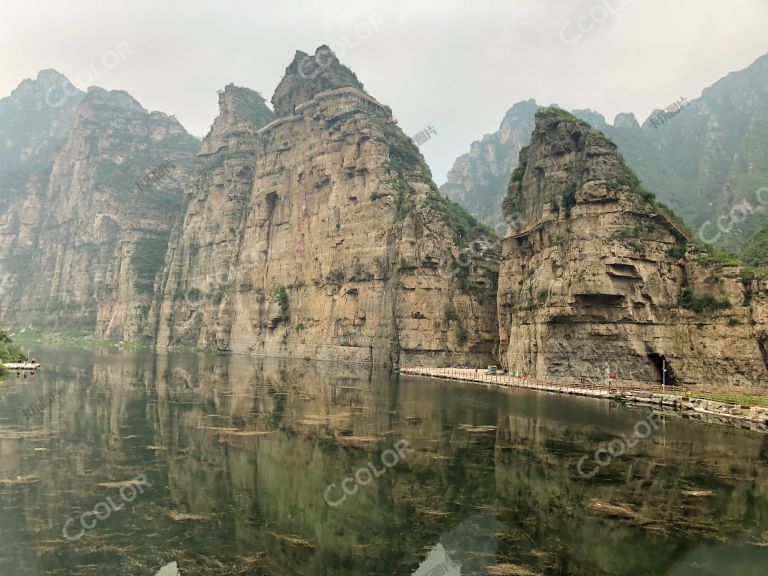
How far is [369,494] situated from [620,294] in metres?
46.3

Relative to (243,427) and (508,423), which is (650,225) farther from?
(243,427)

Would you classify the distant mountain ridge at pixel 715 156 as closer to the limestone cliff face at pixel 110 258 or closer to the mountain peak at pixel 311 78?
the mountain peak at pixel 311 78

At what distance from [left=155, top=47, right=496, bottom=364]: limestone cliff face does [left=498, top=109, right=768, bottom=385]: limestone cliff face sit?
2505 cm

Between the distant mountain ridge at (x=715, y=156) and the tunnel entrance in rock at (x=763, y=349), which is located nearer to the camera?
the tunnel entrance in rock at (x=763, y=349)

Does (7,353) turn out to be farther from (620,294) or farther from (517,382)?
(620,294)

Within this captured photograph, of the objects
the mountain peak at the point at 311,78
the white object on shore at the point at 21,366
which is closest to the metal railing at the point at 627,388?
the white object on shore at the point at 21,366

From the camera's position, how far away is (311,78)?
5138 inches

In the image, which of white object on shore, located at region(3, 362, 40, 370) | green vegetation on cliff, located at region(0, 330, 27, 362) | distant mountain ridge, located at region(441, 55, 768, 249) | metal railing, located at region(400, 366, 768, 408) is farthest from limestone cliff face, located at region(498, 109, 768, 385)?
green vegetation on cliff, located at region(0, 330, 27, 362)

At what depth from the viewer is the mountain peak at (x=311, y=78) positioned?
128 metres

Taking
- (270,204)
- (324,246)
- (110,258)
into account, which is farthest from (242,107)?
(324,246)

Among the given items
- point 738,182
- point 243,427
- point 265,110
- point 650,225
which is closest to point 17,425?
point 243,427

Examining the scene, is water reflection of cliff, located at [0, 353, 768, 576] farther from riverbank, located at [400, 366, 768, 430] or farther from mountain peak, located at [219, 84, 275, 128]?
mountain peak, located at [219, 84, 275, 128]

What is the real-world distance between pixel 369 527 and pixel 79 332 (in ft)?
609

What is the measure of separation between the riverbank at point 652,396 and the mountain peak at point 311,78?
85.9 metres
